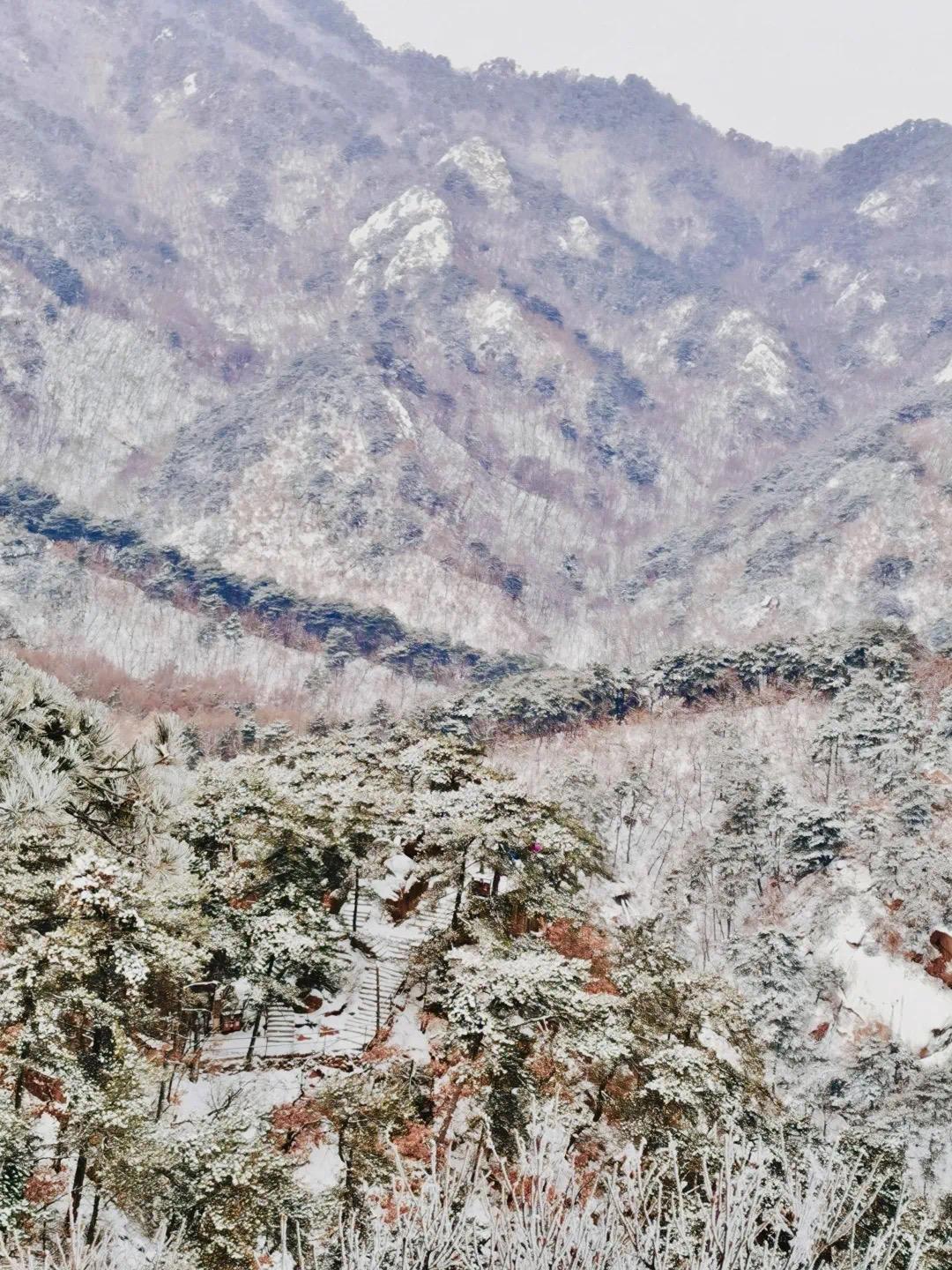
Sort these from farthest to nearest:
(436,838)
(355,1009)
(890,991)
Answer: (890,991), (355,1009), (436,838)

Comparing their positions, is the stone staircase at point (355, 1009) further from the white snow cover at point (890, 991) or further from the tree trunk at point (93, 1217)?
the white snow cover at point (890, 991)

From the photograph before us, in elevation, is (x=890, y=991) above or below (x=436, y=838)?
below

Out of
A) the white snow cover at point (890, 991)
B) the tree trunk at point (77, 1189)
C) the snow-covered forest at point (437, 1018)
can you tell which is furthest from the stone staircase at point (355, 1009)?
the white snow cover at point (890, 991)

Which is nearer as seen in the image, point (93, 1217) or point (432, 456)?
point (93, 1217)

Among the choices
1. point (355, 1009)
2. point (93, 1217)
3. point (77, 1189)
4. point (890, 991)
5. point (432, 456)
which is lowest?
point (890, 991)

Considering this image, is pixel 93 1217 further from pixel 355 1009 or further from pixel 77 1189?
pixel 355 1009

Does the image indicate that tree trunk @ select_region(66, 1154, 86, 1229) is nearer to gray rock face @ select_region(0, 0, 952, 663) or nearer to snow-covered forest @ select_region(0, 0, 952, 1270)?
snow-covered forest @ select_region(0, 0, 952, 1270)

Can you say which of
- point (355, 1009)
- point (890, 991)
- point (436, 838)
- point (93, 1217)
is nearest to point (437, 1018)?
point (355, 1009)

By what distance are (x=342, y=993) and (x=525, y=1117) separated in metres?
11.0

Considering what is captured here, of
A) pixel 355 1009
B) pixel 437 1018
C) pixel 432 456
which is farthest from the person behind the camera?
pixel 432 456

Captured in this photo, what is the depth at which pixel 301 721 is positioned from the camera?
89812 mm

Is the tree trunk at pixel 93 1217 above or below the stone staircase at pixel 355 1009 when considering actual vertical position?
above

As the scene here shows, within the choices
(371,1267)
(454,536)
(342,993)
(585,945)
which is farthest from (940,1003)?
(454,536)

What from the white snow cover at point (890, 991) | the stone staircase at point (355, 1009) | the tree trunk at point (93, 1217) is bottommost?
the white snow cover at point (890, 991)
